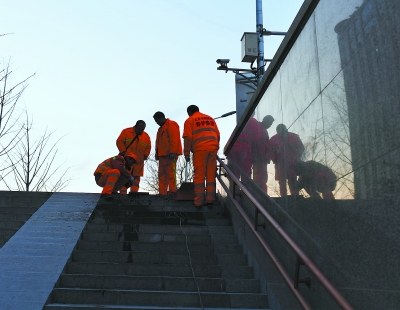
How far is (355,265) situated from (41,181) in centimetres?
1797

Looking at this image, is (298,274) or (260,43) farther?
(260,43)

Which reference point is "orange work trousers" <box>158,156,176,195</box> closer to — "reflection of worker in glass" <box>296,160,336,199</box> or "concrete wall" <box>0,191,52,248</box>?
"concrete wall" <box>0,191,52,248</box>

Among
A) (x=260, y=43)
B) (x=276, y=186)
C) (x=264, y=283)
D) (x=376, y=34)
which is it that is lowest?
Answer: (x=264, y=283)

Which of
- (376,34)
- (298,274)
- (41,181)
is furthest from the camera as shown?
(41,181)

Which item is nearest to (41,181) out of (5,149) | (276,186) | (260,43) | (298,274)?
(5,149)

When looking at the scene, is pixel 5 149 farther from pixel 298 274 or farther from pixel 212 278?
pixel 298 274

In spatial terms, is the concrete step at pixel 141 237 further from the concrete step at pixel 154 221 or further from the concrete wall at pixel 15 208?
the concrete wall at pixel 15 208

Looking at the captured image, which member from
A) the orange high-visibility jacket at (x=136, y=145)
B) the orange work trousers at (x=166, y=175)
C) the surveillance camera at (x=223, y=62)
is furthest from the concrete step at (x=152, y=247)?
the surveillance camera at (x=223, y=62)

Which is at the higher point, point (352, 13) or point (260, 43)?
point (260, 43)

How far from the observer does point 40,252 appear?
6.45 metres

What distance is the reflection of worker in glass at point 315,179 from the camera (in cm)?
422

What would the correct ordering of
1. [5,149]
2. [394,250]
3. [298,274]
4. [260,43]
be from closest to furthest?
[394,250] < [298,274] < [5,149] < [260,43]

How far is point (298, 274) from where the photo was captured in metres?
4.39

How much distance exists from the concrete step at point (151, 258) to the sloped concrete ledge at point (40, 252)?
0.23m
